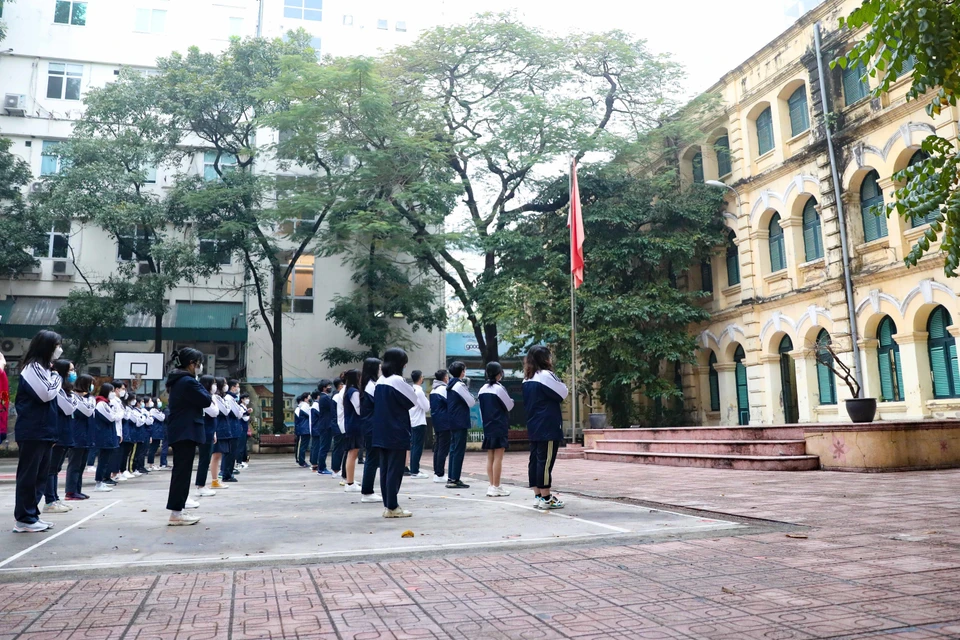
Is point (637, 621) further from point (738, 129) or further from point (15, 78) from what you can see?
point (15, 78)

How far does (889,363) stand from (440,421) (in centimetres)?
1193

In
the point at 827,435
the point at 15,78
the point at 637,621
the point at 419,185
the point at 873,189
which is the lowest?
the point at 637,621

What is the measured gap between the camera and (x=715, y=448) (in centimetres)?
1504

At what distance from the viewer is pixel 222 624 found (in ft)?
12.4

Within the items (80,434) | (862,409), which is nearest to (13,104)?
(80,434)

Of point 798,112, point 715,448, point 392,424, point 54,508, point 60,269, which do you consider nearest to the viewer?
point 392,424

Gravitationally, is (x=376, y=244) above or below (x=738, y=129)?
below

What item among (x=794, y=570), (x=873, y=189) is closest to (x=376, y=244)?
(x=873, y=189)

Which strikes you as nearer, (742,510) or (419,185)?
(742,510)

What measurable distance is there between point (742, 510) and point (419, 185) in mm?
17093

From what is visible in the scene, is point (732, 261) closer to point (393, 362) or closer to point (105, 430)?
point (393, 362)

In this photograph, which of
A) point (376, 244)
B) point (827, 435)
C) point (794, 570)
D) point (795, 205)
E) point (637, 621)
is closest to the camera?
point (637, 621)

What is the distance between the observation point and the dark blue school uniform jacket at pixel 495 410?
9344mm

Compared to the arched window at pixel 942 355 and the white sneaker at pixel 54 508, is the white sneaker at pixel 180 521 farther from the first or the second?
the arched window at pixel 942 355
